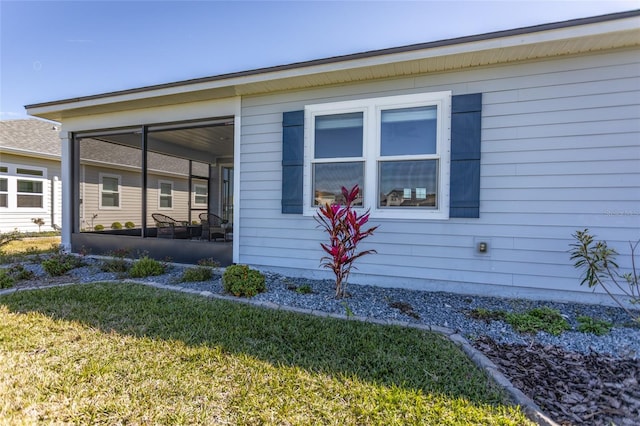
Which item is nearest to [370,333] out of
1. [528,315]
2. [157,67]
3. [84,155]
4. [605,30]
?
[528,315]

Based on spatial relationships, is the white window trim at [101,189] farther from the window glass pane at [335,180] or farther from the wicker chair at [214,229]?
the window glass pane at [335,180]

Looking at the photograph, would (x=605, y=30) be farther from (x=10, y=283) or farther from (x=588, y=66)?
(x=10, y=283)

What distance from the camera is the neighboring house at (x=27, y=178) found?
32.9 feet

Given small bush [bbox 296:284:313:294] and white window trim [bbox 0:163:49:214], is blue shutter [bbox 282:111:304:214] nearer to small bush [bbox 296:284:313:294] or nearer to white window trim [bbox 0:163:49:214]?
small bush [bbox 296:284:313:294]

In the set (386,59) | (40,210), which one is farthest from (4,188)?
(386,59)

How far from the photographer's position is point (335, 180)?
4.51 meters

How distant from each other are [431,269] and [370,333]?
68.1 inches

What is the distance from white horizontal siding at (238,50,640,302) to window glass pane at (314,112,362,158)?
29 centimetres

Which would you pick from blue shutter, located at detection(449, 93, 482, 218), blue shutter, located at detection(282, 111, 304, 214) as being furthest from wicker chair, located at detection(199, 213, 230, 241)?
blue shutter, located at detection(449, 93, 482, 218)

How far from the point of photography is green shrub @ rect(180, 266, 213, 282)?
4.45 metres

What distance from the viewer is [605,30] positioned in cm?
310

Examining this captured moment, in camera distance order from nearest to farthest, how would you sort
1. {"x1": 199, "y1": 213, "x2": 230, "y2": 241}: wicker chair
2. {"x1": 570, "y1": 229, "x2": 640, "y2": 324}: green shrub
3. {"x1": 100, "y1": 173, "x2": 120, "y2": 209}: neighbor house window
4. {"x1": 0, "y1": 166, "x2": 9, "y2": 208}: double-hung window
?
{"x1": 570, "y1": 229, "x2": 640, "y2": 324}: green shrub
{"x1": 199, "y1": 213, "x2": 230, "y2": 241}: wicker chair
{"x1": 0, "y1": 166, "x2": 9, "y2": 208}: double-hung window
{"x1": 100, "y1": 173, "x2": 120, "y2": 209}: neighbor house window

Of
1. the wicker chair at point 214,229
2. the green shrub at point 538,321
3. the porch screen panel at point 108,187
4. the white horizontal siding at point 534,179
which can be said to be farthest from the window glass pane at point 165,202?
the green shrub at point 538,321

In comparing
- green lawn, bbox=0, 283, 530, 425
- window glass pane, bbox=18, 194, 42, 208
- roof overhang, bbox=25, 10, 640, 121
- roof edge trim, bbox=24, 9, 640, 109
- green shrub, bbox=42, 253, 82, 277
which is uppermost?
roof edge trim, bbox=24, 9, 640, 109
